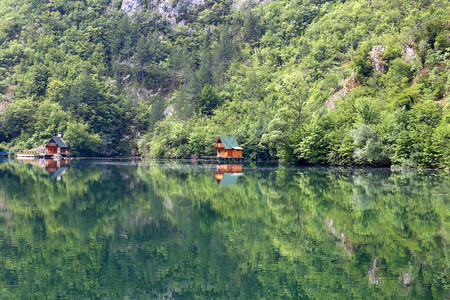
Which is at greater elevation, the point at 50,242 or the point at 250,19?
the point at 250,19

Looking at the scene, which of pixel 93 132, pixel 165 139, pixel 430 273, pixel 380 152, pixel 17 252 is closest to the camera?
pixel 430 273

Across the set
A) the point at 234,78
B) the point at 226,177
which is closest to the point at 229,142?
the point at 234,78

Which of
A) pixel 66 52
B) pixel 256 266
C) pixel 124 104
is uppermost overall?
pixel 66 52

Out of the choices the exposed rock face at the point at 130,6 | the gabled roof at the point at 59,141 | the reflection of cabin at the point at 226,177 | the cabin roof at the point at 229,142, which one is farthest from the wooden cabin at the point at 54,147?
the exposed rock face at the point at 130,6

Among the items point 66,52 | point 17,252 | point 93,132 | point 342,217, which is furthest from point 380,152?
point 66,52

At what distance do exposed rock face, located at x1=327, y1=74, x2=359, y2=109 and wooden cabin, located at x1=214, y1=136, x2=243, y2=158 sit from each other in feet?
57.9

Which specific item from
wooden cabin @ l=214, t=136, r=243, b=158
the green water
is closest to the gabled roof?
wooden cabin @ l=214, t=136, r=243, b=158

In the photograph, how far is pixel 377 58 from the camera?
69.7 m

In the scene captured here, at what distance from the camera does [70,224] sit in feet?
56.2

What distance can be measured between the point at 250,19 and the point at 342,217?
106266 millimetres

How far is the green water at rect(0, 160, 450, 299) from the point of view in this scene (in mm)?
10469

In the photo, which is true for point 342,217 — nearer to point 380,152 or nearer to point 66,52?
point 380,152

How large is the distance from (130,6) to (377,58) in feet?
338

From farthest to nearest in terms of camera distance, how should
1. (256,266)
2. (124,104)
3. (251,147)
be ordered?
(124,104)
(251,147)
(256,266)
